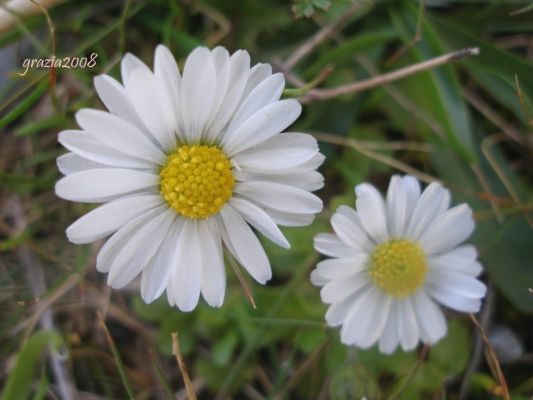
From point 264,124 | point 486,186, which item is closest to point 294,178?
point 264,124

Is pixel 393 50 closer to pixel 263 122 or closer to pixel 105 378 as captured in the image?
pixel 263 122

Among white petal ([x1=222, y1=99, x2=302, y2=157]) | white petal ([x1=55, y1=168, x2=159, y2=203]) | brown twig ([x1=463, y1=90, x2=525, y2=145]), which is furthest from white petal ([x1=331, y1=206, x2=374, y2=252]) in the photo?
brown twig ([x1=463, y1=90, x2=525, y2=145])

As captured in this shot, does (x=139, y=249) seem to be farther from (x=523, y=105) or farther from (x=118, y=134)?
(x=523, y=105)

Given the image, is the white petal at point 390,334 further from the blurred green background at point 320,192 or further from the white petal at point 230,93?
the white petal at point 230,93

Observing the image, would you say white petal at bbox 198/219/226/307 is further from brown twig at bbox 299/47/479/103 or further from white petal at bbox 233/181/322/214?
brown twig at bbox 299/47/479/103

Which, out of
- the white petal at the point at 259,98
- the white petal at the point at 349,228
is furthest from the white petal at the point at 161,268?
the white petal at the point at 349,228
